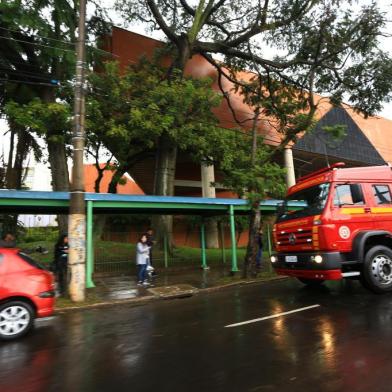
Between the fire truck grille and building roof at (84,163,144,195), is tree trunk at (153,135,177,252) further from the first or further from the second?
building roof at (84,163,144,195)

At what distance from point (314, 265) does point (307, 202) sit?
5.69 feet

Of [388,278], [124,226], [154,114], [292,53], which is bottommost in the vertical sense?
[388,278]

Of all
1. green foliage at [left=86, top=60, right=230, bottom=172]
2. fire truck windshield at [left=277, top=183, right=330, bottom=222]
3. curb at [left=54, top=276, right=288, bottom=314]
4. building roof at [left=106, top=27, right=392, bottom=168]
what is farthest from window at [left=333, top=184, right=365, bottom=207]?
building roof at [left=106, top=27, right=392, bottom=168]

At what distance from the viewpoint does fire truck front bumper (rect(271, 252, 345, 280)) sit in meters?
8.22

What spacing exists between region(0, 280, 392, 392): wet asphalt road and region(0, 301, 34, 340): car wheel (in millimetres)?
221

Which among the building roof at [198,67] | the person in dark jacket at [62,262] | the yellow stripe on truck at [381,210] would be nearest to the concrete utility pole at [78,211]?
the person in dark jacket at [62,262]

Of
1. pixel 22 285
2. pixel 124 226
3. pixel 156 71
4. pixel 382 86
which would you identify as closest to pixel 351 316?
pixel 22 285

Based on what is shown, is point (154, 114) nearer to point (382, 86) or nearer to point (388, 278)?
point (382, 86)

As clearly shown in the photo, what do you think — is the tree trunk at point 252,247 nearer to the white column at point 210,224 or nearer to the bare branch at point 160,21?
the bare branch at point 160,21

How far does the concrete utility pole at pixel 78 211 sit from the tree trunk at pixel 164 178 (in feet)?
27.5

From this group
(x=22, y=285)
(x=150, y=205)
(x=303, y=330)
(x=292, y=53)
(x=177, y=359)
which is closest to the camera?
(x=177, y=359)

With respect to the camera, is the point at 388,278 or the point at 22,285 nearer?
the point at 22,285

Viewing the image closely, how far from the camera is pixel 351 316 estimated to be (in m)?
7.00

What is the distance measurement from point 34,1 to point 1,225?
10.5 metres
